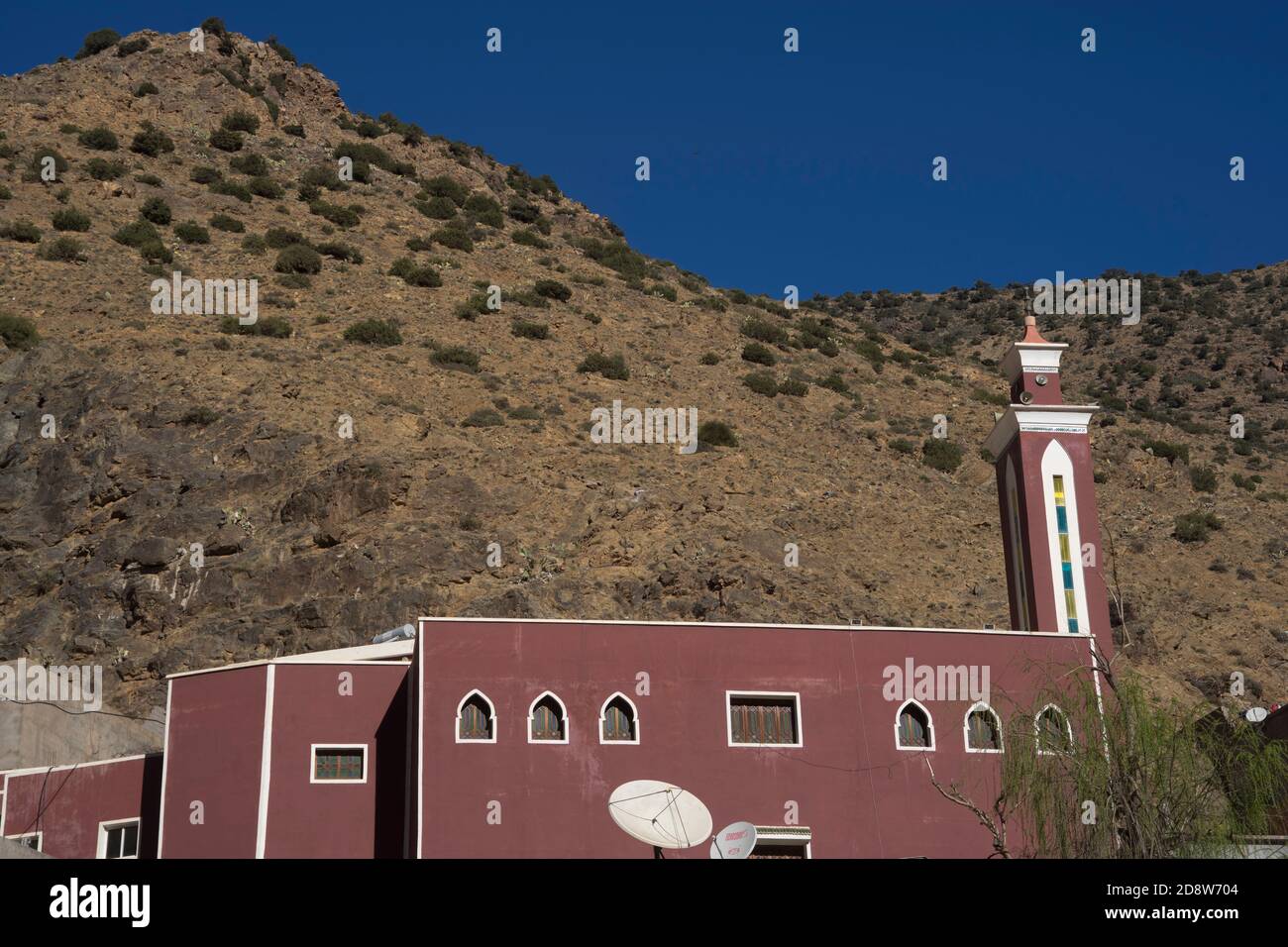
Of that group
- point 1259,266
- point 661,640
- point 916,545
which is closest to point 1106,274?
point 1259,266

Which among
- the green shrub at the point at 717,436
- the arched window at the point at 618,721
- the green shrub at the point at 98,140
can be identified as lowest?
the arched window at the point at 618,721

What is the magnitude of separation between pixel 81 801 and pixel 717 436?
1182 inches

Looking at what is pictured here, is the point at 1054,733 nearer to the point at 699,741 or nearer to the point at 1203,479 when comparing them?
the point at 699,741

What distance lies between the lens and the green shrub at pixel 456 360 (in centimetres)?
5966

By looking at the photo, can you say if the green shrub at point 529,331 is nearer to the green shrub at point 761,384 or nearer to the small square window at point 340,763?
the green shrub at point 761,384

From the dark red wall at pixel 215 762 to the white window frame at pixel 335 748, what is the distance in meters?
0.93

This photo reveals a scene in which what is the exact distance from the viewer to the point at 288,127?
275 ft

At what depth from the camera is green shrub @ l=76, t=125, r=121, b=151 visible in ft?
240

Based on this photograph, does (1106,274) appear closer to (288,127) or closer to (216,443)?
(288,127)

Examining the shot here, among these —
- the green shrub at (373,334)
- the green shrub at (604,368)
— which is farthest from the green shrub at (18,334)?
the green shrub at (604,368)

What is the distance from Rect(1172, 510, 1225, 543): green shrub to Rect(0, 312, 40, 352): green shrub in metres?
39.1

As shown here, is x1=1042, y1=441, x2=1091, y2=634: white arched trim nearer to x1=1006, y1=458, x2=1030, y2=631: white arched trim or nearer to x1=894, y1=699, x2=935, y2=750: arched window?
x1=1006, y1=458, x2=1030, y2=631: white arched trim

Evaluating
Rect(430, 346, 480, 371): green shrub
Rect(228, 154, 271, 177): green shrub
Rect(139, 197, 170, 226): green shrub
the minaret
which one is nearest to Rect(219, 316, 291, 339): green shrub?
Rect(430, 346, 480, 371): green shrub
